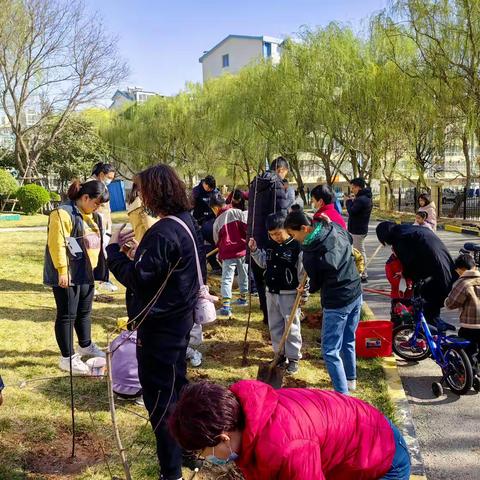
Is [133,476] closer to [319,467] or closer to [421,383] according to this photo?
[319,467]

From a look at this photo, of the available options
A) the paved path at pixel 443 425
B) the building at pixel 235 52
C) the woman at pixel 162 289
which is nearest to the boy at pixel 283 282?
the paved path at pixel 443 425

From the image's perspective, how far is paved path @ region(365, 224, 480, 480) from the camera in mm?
3035

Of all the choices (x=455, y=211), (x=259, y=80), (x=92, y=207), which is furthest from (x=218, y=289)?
(x=259, y=80)

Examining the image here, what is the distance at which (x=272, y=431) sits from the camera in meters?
1.45

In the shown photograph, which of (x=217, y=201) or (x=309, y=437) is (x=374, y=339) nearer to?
(x=217, y=201)

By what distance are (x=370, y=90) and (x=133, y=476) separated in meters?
19.0

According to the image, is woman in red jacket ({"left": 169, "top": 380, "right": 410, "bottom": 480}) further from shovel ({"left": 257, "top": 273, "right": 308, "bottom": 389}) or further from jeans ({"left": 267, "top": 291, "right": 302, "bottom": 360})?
jeans ({"left": 267, "top": 291, "right": 302, "bottom": 360})

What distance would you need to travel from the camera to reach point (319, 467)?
1.48 meters

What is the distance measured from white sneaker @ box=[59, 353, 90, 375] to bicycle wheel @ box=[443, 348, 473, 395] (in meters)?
3.01

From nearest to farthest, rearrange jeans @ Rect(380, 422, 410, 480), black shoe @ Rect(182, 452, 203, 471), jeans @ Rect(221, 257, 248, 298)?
jeans @ Rect(380, 422, 410, 480) < black shoe @ Rect(182, 452, 203, 471) < jeans @ Rect(221, 257, 248, 298)

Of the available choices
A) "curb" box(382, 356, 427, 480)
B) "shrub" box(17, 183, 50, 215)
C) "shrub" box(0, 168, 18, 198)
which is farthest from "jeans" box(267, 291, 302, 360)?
"shrub" box(0, 168, 18, 198)

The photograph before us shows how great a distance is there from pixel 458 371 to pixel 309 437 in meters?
2.91

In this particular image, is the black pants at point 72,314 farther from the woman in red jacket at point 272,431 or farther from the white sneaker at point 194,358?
the woman in red jacket at point 272,431

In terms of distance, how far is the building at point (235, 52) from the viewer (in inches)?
1886
